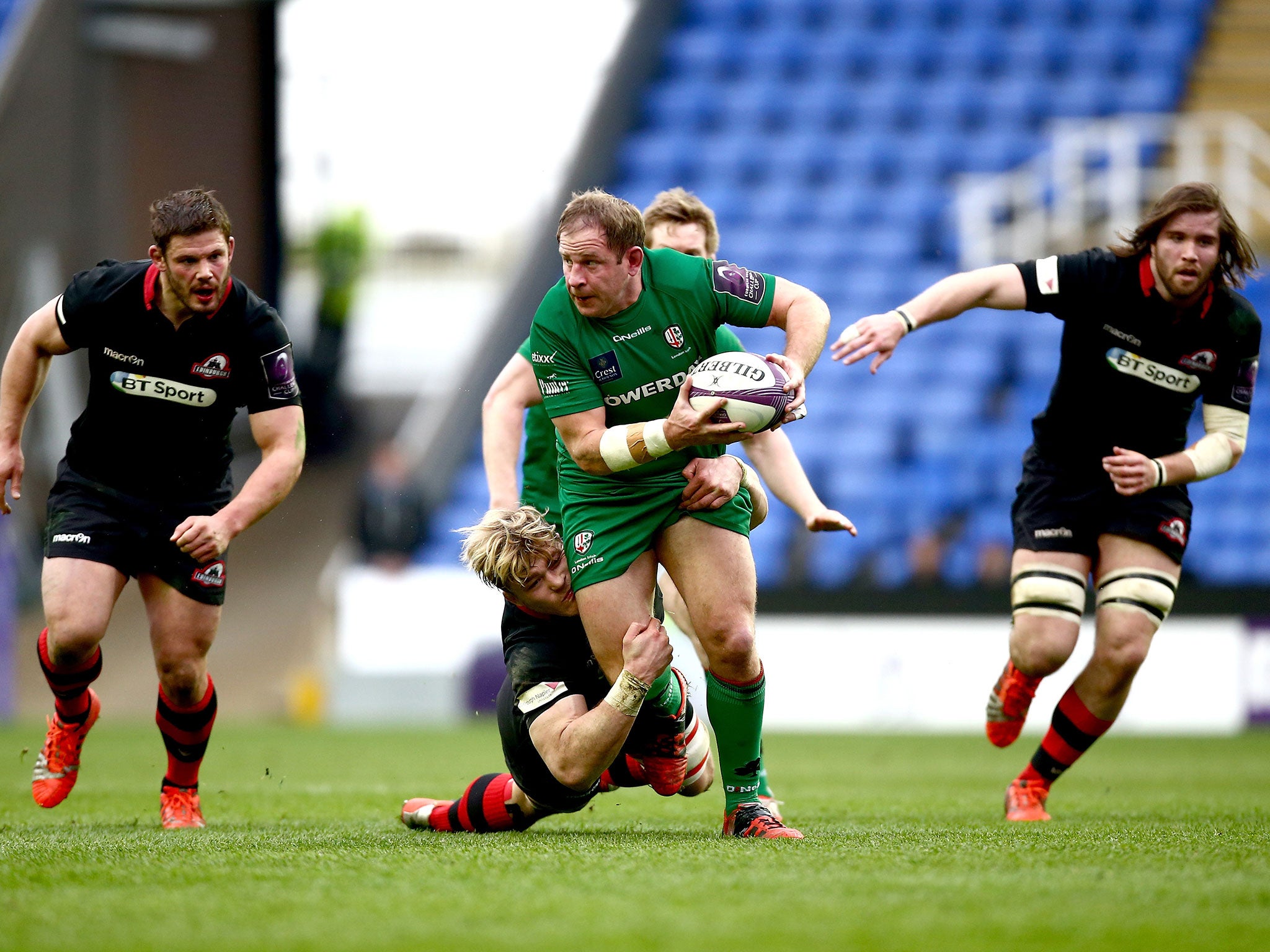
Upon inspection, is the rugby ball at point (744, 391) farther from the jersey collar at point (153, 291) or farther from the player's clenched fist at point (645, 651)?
the jersey collar at point (153, 291)

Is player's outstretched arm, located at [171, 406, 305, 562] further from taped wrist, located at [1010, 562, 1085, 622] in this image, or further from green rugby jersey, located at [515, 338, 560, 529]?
taped wrist, located at [1010, 562, 1085, 622]

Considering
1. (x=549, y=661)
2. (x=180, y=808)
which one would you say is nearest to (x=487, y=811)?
(x=549, y=661)

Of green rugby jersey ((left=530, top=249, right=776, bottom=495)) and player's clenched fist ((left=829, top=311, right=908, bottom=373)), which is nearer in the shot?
green rugby jersey ((left=530, top=249, right=776, bottom=495))

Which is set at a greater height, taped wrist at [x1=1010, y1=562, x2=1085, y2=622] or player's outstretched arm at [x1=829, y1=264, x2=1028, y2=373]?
player's outstretched arm at [x1=829, y1=264, x2=1028, y2=373]

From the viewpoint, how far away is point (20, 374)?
217 inches

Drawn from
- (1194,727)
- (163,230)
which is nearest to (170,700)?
(163,230)

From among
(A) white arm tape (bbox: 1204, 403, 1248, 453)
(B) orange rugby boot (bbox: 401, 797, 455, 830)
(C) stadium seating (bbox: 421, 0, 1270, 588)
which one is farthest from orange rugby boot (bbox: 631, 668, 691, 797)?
(C) stadium seating (bbox: 421, 0, 1270, 588)

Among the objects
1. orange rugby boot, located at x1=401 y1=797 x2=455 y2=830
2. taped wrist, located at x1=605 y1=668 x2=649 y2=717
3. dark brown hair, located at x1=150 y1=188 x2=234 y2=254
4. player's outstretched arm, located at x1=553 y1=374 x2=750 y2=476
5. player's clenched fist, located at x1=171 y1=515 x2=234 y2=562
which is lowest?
orange rugby boot, located at x1=401 y1=797 x2=455 y2=830

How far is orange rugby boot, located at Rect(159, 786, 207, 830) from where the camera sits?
5574mm

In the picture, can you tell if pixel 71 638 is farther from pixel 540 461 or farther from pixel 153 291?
pixel 540 461

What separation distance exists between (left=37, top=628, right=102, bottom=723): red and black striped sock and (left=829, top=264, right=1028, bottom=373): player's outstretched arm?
9.81 feet

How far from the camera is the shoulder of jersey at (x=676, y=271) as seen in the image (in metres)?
4.96

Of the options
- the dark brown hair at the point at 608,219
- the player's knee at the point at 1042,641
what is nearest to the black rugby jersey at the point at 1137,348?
the player's knee at the point at 1042,641

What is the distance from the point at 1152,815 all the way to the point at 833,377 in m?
11.2
